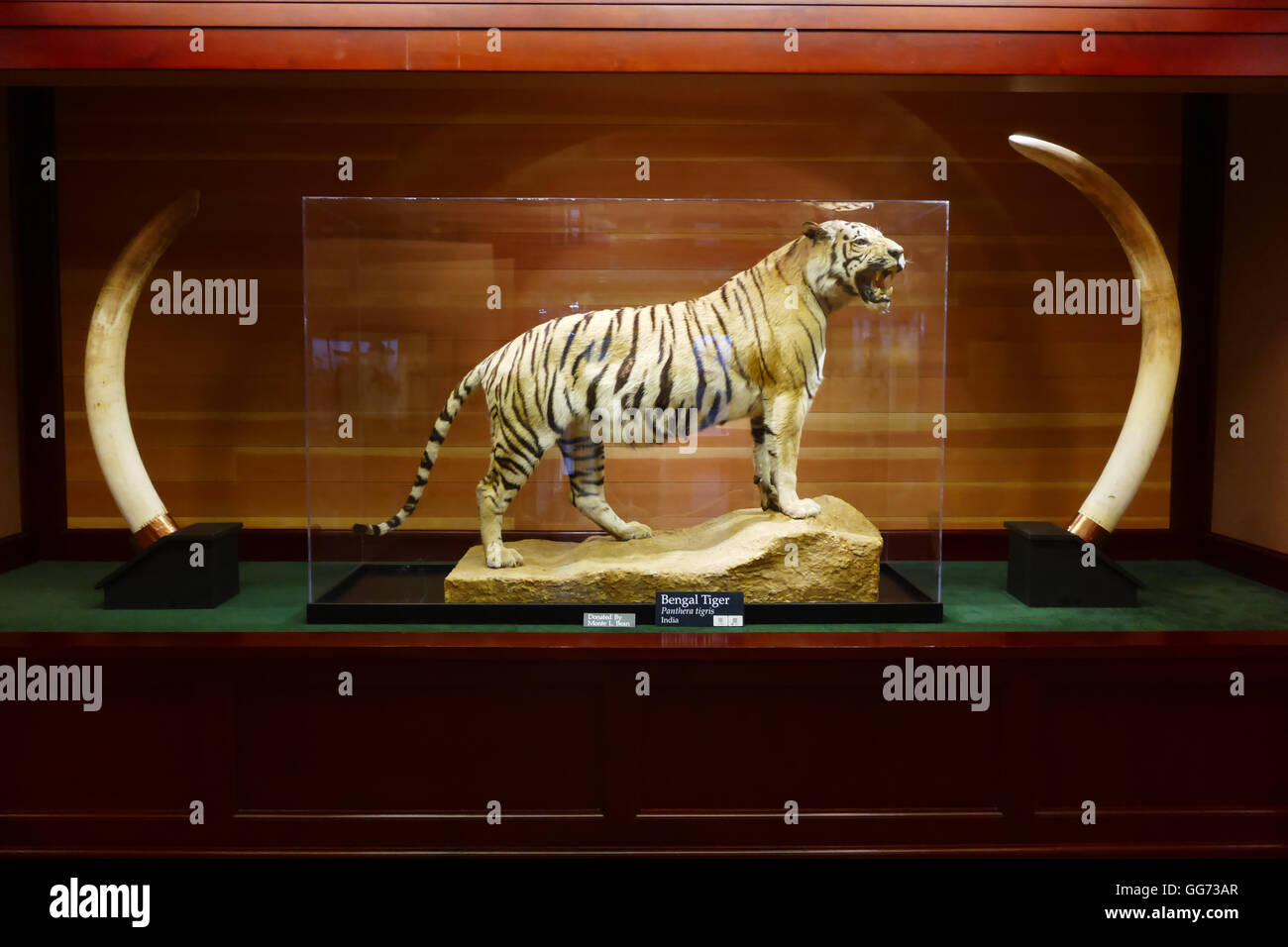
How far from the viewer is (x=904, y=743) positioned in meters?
2.20

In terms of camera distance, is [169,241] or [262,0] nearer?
[262,0]

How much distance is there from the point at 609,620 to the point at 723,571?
339 mm

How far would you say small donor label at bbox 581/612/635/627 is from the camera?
238 cm

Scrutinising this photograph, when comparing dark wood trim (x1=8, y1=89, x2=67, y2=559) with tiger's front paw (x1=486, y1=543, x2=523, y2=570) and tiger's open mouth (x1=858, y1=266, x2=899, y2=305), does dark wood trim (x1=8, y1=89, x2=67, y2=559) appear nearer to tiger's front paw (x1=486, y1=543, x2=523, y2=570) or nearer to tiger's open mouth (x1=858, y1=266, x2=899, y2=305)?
tiger's front paw (x1=486, y1=543, x2=523, y2=570)

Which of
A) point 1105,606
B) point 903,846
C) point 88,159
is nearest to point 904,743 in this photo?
point 903,846

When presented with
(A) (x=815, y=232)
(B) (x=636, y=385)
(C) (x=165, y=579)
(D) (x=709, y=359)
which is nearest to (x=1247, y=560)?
(A) (x=815, y=232)

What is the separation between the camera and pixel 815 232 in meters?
2.46

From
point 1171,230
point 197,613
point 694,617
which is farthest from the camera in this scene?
point 1171,230

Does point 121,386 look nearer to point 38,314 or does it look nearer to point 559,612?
point 38,314

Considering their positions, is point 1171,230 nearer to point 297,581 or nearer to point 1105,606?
point 1105,606

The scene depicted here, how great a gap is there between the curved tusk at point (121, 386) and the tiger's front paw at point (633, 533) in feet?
4.75

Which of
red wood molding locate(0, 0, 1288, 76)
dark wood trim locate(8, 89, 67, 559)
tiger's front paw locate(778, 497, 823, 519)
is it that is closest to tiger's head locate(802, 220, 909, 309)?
red wood molding locate(0, 0, 1288, 76)

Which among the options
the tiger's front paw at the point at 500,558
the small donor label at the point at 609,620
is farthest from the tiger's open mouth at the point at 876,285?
the tiger's front paw at the point at 500,558

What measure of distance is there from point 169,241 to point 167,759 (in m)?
1.67
